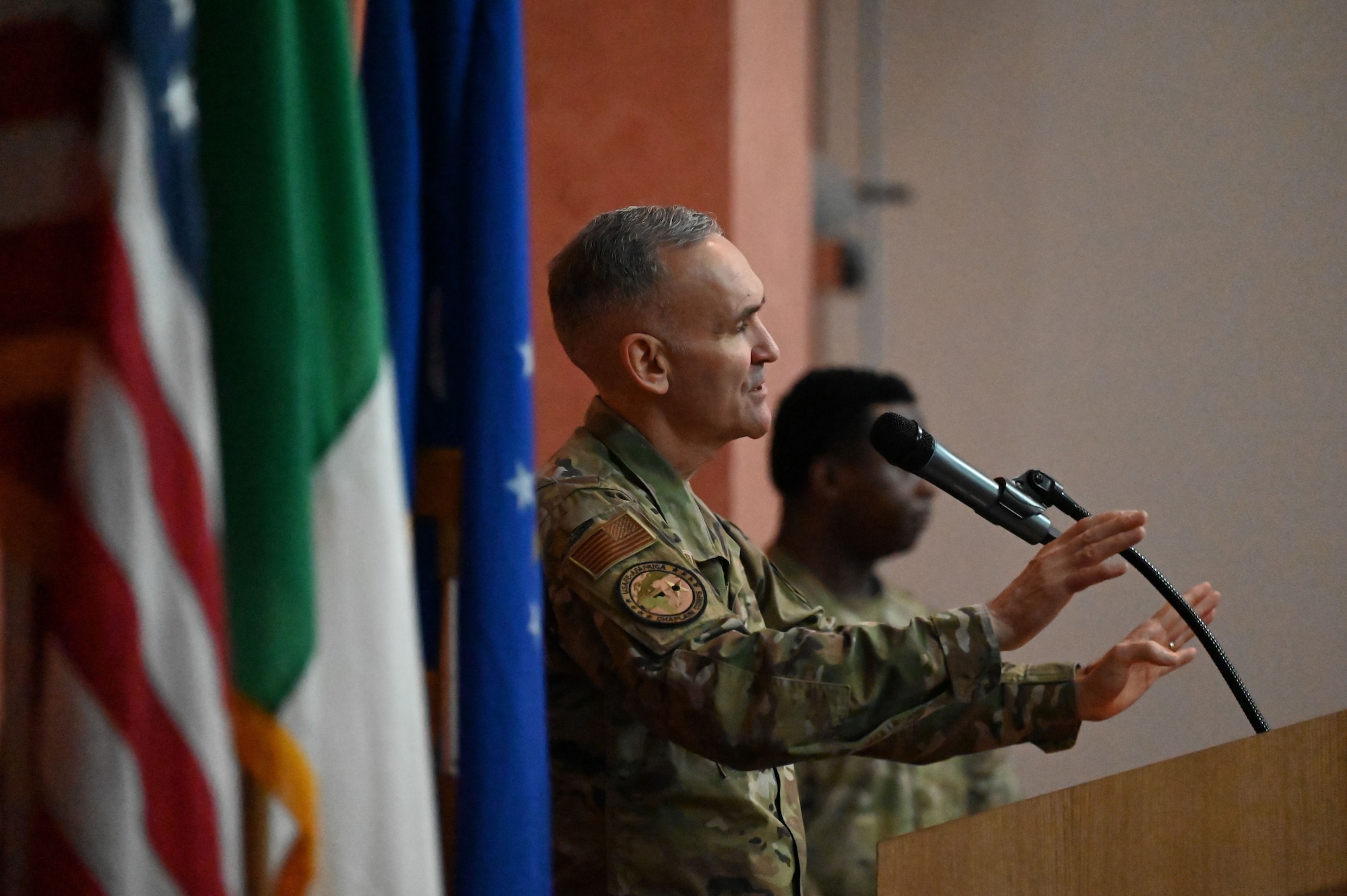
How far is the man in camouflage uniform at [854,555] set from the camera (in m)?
2.27

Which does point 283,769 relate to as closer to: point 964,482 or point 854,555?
point 964,482

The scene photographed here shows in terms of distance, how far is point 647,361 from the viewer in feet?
5.10

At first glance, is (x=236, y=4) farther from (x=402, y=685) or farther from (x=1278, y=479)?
(x=1278, y=479)

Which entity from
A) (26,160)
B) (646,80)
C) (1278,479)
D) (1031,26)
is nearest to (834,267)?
(1031,26)

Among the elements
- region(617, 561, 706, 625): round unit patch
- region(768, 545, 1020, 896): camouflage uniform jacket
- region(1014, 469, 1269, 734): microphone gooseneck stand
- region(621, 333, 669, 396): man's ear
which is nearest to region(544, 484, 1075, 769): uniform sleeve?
region(617, 561, 706, 625): round unit patch

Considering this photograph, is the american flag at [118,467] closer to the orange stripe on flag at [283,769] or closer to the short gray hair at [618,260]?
the orange stripe on flag at [283,769]

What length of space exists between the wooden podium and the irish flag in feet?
1.36

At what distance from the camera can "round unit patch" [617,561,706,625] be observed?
4.29 feet

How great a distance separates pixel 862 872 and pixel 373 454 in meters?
1.48

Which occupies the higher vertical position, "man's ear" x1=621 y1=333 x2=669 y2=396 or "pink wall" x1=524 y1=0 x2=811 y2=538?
"pink wall" x1=524 y1=0 x2=811 y2=538

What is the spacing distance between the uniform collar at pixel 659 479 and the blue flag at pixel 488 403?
35 centimetres

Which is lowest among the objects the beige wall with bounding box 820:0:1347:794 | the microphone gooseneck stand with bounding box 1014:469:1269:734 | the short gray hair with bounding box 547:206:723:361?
the microphone gooseneck stand with bounding box 1014:469:1269:734

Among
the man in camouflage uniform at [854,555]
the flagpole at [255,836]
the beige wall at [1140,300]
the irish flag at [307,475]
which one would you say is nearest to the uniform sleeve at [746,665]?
the irish flag at [307,475]

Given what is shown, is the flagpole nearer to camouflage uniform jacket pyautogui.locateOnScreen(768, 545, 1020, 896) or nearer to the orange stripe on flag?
the orange stripe on flag
